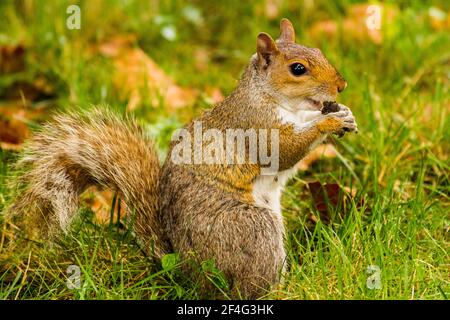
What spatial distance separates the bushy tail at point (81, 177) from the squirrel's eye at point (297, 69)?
589mm

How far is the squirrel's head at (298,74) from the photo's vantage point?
2.60 meters

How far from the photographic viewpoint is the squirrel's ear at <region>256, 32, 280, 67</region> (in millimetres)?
2643

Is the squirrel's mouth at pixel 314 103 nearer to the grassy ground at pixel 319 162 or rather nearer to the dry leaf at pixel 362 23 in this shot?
the grassy ground at pixel 319 162

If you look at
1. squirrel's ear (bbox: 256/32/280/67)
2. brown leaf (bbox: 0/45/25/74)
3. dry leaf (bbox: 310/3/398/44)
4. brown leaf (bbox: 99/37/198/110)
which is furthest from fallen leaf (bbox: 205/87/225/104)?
squirrel's ear (bbox: 256/32/280/67)

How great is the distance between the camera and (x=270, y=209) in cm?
256

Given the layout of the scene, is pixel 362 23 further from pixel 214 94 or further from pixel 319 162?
pixel 319 162

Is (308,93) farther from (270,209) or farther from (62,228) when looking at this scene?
(62,228)

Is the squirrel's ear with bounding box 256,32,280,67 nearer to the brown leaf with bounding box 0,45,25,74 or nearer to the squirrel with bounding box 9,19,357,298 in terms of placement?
the squirrel with bounding box 9,19,357,298

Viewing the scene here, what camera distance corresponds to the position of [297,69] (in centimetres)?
261

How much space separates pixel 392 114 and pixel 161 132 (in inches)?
41.8

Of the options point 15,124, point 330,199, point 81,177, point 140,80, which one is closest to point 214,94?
point 140,80

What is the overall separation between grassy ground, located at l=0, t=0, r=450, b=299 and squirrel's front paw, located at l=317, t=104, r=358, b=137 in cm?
31
